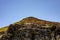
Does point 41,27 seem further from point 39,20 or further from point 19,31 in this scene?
point 39,20

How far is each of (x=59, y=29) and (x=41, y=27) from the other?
275cm

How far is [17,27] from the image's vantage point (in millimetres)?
44188

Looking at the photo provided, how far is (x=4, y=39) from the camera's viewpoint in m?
44.1

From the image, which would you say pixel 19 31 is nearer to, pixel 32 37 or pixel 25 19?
pixel 32 37

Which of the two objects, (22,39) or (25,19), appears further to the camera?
(25,19)

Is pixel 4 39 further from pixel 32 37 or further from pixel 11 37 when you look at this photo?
pixel 32 37

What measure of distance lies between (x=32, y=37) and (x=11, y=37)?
130 inches

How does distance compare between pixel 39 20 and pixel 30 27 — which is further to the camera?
pixel 39 20

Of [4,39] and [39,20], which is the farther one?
[39,20]

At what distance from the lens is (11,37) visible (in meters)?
43.7

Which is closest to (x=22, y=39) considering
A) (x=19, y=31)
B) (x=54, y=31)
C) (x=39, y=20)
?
(x=19, y=31)

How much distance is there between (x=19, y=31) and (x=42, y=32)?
3.43m

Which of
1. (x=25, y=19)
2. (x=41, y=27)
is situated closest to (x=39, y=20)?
(x=25, y=19)

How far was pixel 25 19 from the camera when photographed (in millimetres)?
60938
